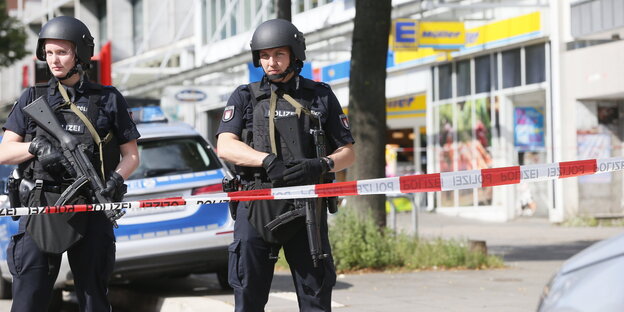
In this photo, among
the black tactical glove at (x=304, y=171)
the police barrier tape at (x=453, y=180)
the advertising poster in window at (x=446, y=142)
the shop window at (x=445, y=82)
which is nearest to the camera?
the black tactical glove at (x=304, y=171)

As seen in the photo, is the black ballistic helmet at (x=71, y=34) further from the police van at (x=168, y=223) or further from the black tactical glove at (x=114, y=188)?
the police van at (x=168, y=223)

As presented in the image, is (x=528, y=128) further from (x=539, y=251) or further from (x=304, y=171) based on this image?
(x=304, y=171)

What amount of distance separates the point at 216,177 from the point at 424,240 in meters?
4.01

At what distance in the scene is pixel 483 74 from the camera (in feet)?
84.0

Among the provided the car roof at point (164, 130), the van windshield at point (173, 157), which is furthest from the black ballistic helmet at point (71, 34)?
the car roof at point (164, 130)

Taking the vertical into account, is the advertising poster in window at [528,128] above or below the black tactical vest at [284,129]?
above

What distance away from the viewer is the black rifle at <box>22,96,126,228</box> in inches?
200

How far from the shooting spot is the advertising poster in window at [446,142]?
27188 mm

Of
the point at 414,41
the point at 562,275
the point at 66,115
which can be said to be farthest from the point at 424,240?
the point at 414,41

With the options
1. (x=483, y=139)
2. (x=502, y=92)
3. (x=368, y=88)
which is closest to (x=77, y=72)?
(x=368, y=88)

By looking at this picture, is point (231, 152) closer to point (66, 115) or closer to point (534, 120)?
point (66, 115)

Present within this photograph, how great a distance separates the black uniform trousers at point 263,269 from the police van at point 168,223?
3.75 m

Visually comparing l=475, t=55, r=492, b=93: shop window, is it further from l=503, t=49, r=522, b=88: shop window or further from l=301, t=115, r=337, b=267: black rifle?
l=301, t=115, r=337, b=267: black rifle

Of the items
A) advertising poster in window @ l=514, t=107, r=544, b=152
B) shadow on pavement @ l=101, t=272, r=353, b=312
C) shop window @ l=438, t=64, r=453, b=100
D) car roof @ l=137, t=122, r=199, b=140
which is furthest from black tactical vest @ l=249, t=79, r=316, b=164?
shop window @ l=438, t=64, r=453, b=100
